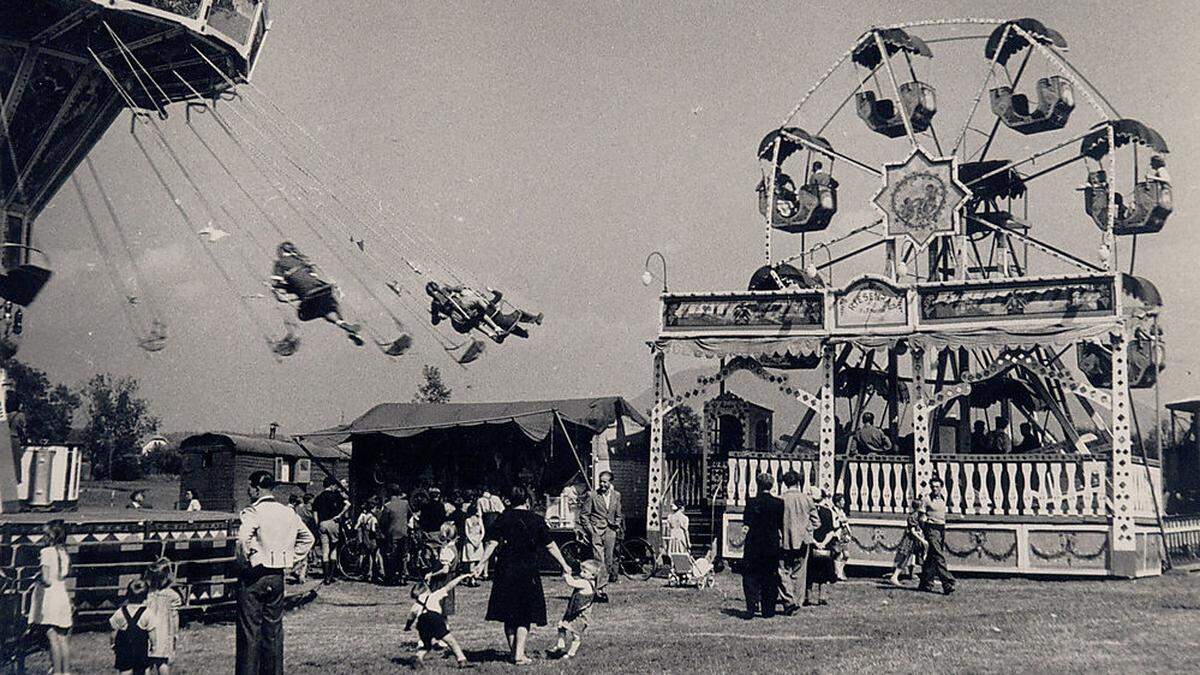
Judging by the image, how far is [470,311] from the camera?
48.6 feet

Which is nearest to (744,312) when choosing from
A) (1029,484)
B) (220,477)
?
(1029,484)

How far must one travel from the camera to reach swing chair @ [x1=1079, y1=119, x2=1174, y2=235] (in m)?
19.9

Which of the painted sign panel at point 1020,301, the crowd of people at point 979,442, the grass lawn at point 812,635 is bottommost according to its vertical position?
the grass lawn at point 812,635

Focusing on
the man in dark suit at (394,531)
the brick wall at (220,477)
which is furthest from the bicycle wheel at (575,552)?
the brick wall at (220,477)

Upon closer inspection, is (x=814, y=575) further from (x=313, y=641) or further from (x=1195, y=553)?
(x=1195, y=553)

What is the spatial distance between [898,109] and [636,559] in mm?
10496

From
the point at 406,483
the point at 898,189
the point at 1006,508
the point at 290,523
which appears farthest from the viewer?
the point at 406,483

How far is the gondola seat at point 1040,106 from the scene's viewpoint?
68.6ft

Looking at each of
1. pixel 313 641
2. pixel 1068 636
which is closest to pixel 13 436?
pixel 313 641

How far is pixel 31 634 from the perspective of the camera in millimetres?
9906

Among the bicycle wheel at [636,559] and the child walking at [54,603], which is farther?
the bicycle wheel at [636,559]

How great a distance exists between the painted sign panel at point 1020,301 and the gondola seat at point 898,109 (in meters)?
4.98

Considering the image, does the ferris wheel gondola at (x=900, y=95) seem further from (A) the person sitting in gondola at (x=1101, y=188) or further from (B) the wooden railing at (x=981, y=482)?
(B) the wooden railing at (x=981, y=482)

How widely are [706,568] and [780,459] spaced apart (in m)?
3.13
